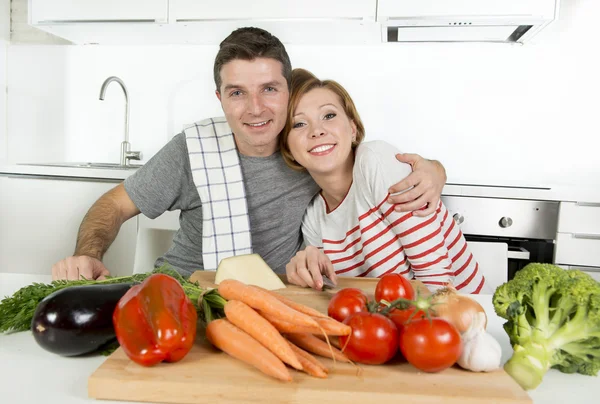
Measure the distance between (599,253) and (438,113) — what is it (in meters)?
1.13

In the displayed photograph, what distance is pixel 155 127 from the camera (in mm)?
3070

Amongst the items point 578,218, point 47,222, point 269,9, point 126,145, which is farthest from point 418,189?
point 126,145

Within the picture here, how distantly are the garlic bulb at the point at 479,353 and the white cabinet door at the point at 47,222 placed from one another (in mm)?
1995

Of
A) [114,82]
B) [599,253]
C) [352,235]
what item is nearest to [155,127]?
[114,82]

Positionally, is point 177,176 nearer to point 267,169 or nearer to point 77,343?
point 267,169

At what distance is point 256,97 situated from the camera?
1587 millimetres

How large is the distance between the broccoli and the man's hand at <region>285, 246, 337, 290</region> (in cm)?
48

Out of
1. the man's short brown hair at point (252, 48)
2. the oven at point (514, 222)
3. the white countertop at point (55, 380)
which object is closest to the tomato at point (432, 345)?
the white countertop at point (55, 380)

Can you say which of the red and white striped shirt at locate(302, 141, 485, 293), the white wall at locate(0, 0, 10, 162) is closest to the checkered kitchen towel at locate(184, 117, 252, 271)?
the red and white striped shirt at locate(302, 141, 485, 293)

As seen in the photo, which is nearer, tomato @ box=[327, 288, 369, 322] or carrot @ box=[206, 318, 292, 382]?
carrot @ box=[206, 318, 292, 382]

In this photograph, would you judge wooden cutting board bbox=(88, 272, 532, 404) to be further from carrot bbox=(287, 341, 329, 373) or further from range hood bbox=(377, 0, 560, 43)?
range hood bbox=(377, 0, 560, 43)

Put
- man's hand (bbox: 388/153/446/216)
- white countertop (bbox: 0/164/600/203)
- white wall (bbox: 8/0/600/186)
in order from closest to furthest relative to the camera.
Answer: man's hand (bbox: 388/153/446/216)
white countertop (bbox: 0/164/600/203)
white wall (bbox: 8/0/600/186)

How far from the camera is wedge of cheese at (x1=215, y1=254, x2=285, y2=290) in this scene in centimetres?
118

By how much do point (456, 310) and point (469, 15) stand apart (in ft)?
6.61
